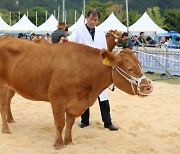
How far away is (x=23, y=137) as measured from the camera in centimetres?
579

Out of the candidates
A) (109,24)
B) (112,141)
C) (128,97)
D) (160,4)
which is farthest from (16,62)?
(160,4)

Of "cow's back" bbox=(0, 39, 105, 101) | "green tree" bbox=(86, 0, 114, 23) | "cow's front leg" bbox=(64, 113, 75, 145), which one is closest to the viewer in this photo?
"cow's back" bbox=(0, 39, 105, 101)

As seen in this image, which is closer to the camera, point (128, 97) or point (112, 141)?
point (112, 141)

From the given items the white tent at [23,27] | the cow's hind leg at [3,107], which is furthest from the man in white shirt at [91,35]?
the white tent at [23,27]

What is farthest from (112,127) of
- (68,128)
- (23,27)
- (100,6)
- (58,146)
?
(100,6)

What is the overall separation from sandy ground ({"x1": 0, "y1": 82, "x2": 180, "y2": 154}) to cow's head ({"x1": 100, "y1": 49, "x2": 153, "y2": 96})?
1.01 m

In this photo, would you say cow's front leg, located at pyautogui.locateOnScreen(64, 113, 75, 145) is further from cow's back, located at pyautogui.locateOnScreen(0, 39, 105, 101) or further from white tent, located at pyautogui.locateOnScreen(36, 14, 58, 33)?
white tent, located at pyautogui.locateOnScreen(36, 14, 58, 33)

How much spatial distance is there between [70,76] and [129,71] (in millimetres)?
810

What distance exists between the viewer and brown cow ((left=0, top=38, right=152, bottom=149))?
4664 mm

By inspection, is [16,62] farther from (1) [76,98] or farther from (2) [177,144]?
(2) [177,144]

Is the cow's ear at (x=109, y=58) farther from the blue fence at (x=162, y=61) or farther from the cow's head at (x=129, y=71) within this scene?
A: the blue fence at (x=162, y=61)

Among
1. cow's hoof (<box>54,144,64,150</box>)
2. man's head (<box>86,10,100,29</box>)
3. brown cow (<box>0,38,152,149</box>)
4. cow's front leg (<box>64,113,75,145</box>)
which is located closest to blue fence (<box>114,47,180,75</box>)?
man's head (<box>86,10,100,29</box>)

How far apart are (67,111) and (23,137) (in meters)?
1.16

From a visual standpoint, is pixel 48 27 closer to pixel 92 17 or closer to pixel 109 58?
pixel 92 17
